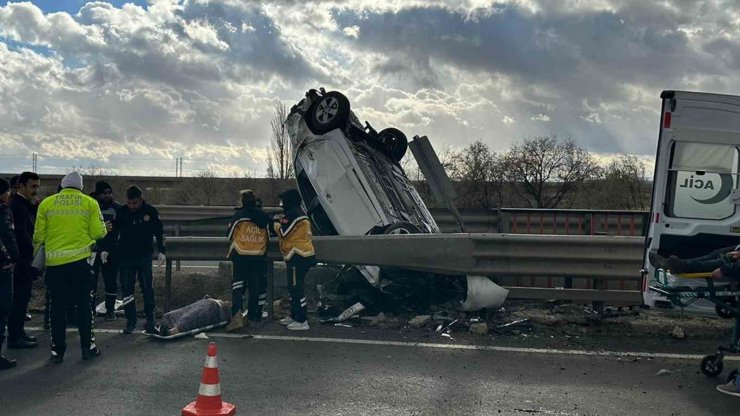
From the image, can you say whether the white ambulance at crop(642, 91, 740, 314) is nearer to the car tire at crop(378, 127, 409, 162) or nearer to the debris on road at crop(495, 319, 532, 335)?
the debris on road at crop(495, 319, 532, 335)

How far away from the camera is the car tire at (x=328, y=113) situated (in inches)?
261

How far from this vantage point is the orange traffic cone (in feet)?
11.0

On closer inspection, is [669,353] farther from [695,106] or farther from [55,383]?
[55,383]

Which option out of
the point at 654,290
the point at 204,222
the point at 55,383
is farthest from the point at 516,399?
the point at 204,222

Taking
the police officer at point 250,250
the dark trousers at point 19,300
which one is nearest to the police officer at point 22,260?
the dark trousers at point 19,300

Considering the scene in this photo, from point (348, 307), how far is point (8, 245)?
10.5 ft

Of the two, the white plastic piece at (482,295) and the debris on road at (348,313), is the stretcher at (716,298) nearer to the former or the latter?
the white plastic piece at (482,295)

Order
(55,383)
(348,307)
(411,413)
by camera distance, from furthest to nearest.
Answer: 1. (348,307)
2. (55,383)
3. (411,413)

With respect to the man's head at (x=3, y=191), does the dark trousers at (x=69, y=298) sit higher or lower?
lower

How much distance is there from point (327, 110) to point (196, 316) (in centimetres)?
265

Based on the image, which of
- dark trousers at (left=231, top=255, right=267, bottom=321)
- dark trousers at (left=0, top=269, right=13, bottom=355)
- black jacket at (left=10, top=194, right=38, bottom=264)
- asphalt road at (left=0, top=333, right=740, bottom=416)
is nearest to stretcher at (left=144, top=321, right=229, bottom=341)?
asphalt road at (left=0, top=333, right=740, bottom=416)

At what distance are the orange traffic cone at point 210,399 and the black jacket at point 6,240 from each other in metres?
2.59

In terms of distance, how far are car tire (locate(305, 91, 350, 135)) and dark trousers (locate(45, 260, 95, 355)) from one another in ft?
9.18

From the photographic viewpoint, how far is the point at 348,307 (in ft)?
20.7
